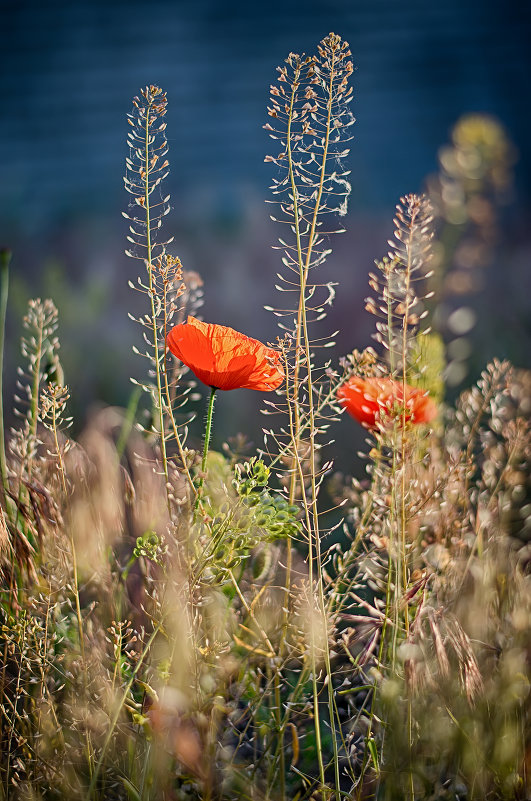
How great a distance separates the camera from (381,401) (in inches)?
33.3

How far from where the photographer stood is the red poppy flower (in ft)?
2.63

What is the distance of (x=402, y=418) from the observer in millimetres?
793

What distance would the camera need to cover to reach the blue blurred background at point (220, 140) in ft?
10.7

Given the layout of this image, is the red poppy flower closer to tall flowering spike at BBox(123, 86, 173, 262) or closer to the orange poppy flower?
the orange poppy flower

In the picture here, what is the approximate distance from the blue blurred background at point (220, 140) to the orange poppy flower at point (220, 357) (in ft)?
5.44

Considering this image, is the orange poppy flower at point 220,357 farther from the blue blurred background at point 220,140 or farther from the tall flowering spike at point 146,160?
the blue blurred background at point 220,140

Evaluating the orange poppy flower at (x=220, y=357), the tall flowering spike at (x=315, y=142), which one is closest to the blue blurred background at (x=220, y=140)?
the orange poppy flower at (x=220, y=357)

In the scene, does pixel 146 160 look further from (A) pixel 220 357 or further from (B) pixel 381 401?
(B) pixel 381 401

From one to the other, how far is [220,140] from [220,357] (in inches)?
176

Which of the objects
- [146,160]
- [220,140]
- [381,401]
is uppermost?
[220,140]

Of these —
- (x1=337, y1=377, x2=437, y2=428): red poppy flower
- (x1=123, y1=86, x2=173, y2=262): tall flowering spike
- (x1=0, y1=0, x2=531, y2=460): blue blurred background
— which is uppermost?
(x1=0, y1=0, x2=531, y2=460): blue blurred background

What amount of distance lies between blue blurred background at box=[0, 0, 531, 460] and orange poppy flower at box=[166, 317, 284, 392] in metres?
1.66

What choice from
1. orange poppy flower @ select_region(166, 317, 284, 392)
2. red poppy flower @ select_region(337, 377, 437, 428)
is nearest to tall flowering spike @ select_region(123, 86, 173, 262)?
orange poppy flower @ select_region(166, 317, 284, 392)

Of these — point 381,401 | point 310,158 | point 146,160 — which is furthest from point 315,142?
point 381,401
